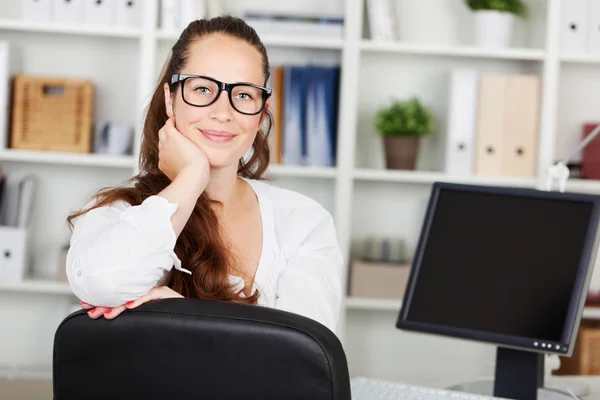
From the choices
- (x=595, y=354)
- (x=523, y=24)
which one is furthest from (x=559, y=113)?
(x=595, y=354)

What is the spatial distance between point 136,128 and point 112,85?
0.30 metres

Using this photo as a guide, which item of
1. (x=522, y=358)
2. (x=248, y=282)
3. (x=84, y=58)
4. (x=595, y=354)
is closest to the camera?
(x=248, y=282)

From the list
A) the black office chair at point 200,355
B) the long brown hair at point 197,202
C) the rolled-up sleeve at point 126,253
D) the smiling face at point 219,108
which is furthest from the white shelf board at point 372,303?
the black office chair at point 200,355

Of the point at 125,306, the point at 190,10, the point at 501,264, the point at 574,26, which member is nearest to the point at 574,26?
the point at 574,26

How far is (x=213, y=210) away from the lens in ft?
5.29

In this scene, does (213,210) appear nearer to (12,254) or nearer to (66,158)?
(66,158)

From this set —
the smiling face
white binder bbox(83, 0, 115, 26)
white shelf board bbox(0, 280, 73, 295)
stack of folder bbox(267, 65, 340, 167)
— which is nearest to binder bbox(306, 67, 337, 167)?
stack of folder bbox(267, 65, 340, 167)

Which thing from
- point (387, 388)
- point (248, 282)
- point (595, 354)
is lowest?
point (595, 354)

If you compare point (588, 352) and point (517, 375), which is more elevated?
point (517, 375)

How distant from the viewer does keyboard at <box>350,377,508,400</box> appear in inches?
53.7

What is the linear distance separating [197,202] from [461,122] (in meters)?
1.92

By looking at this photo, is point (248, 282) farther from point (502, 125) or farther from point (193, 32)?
point (502, 125)

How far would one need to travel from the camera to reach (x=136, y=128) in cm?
334

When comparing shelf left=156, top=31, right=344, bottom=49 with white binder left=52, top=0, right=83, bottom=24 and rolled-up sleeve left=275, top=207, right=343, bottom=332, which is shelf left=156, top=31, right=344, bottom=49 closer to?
white binder left=52, top=0, right=83, bottom=24
